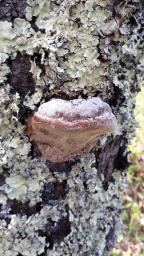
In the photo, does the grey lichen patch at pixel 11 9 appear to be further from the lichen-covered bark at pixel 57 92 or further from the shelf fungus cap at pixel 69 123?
the shelf fungus cap at pixel 69 123

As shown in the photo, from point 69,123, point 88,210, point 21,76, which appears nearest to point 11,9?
point 21,76

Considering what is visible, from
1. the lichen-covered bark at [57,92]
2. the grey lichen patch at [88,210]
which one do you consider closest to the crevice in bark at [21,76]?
the lichen-covered bark at [57,92]

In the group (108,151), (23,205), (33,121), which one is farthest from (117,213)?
(33,121)

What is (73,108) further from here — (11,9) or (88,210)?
(88,210)

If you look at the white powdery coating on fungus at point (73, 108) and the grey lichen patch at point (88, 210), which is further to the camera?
the grey lichen patch at point (88, 210)

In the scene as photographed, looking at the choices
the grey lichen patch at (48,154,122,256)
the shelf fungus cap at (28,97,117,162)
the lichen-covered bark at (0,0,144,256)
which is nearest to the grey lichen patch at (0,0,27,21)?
the lichen-covered bark at (0,0,144,256)

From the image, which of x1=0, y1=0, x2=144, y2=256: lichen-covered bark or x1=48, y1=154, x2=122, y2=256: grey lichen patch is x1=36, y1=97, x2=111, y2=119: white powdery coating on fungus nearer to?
x1=0, y1=0, x2=144, y2=256: lichen-covered bark
